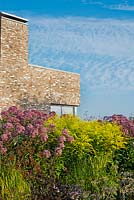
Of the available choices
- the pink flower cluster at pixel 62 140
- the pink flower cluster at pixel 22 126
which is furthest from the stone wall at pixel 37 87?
the pink flower cluster at pixel 62 140

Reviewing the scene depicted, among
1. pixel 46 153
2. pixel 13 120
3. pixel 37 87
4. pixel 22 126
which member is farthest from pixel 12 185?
pixel 37 87

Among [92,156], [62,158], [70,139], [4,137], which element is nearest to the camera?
[4,137]

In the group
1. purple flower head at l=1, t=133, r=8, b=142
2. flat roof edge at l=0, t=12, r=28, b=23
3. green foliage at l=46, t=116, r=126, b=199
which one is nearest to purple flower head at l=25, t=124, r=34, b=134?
purple flower head at l=1, t=133, r=8, b=142

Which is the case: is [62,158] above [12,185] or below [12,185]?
above

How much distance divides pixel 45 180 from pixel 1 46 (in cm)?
1674

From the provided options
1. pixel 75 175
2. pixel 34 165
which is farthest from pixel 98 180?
pixel 34 165

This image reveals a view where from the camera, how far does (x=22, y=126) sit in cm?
807

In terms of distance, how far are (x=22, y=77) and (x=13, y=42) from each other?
5.92 ft

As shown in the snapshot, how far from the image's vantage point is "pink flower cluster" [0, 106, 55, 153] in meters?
7.77

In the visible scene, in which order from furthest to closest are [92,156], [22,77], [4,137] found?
[22,77], [92,156], [4,137]

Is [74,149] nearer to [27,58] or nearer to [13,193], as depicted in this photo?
[13,193]

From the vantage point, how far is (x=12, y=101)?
24.1m

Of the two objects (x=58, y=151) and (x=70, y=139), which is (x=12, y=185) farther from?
(x=70, y=139)

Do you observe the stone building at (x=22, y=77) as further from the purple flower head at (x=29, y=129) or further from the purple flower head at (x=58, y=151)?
the purple flower head at (x=58, y=151)
